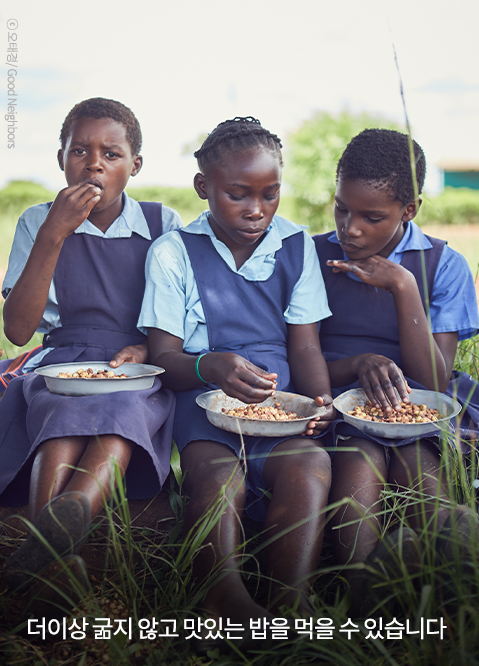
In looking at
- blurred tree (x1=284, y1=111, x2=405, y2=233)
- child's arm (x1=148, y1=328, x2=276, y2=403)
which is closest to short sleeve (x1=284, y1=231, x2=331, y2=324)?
child's arm (x1=148, y1=328, x2=276, y2=403)

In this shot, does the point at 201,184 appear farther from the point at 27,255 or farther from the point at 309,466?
the point at 309,466

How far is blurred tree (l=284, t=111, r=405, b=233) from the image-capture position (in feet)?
66.7

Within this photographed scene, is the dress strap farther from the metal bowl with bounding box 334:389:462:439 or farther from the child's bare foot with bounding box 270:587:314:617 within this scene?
the child's bare foot with bounding box 270:587:314:617

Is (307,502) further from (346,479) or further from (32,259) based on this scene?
(32,259)

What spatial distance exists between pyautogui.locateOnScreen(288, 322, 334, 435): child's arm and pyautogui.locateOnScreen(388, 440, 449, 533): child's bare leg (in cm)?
29

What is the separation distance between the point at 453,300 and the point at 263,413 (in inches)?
39.7

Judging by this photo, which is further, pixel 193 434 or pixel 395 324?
pixel 395 324

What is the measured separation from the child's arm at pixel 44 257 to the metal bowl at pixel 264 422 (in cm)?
77

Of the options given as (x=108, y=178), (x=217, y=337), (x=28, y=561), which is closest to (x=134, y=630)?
(x=28, y=561)

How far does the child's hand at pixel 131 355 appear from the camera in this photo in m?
2.21

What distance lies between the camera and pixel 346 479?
1.92 metres

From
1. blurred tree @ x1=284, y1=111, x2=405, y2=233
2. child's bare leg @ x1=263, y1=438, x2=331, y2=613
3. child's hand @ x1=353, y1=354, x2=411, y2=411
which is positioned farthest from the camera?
blurred tree @ x1=284, y1=111, x2=405, y2=233

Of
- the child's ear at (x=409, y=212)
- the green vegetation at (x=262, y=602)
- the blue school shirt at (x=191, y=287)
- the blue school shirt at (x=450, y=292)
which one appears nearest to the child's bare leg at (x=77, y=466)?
the green vegetation at (x=262, y=602)

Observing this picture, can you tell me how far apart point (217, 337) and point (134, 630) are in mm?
1150
